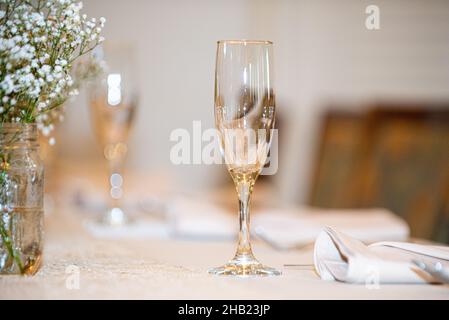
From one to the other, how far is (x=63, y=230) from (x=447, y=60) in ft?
8.28

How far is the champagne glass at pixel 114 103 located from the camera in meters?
1.72

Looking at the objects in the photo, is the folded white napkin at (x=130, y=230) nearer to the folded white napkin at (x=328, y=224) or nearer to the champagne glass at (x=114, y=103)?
the champagne glass at (x=114, y=103)

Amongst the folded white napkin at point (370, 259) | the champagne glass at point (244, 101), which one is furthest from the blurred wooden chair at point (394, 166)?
the champagne glass at point (244, 101)

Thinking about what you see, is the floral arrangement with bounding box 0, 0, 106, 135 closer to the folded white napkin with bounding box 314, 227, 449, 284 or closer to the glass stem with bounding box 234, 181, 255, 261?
the glass stem with bounding box 234, 181, 255, 261

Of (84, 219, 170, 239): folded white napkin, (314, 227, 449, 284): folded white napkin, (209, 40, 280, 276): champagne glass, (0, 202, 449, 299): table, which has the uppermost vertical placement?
(209, 40, 280, 276): champagne glass

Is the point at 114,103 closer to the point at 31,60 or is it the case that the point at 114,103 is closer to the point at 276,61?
the point at 31,60

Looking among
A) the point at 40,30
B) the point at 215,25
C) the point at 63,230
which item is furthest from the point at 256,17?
the point at 40,30

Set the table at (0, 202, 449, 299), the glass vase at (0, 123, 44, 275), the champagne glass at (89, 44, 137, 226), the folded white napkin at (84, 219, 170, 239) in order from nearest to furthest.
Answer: the table at (0, 202, 449, 299) < the glass vase at (0, 123, 44, 275) < the folded white napkin at (84, 219, 170, 239) < the champagne glass at (89, 44, 137, 226)

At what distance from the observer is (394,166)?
236 cm

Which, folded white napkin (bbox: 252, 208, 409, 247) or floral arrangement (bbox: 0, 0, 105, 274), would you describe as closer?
floral arrangement (bbox: 0, 0, 105, 274)

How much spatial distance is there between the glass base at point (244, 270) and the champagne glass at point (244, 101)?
133mm

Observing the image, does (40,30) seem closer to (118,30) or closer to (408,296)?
(408,296)

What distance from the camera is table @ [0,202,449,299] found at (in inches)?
32.5

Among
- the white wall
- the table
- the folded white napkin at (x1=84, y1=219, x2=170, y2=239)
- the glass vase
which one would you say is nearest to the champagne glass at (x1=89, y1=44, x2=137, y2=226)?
the folded white napkin at (x1=84, y1=219, x2=170, y2=239)
